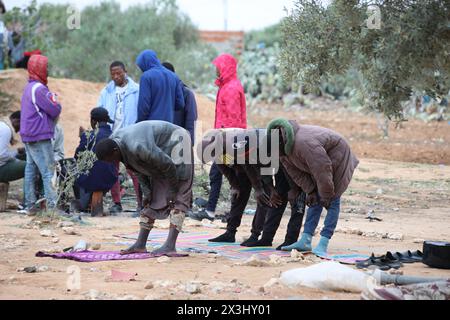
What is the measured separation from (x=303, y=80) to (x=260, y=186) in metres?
1.18

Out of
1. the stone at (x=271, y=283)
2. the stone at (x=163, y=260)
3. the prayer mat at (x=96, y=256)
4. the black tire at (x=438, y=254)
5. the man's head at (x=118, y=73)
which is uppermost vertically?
the man's head at (x=118, y=73)

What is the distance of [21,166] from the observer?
12156 millimetres

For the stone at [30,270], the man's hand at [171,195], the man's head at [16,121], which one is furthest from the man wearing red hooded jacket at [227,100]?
the stone at [30,270]

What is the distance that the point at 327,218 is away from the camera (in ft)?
29.0

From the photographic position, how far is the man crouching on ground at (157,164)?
8305mm

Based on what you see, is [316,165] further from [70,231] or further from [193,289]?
[70,231]

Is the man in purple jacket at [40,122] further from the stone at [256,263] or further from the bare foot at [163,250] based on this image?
the stone at [256,263]

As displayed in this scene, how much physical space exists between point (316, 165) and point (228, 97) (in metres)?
3.00

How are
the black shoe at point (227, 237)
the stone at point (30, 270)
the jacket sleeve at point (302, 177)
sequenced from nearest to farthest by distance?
the stone at point (30, 270), the jacket sleeve at point (302, 177), the black shoe at point (227, 237)

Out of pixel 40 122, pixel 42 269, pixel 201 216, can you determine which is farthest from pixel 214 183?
pixel 42 269

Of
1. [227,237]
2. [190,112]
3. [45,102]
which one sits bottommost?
[227,237]

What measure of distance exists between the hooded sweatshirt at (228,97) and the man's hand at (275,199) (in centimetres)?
206

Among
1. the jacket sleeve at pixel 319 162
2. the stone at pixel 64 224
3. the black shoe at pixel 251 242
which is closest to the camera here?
the jacket sleeve at pixel 319 162
